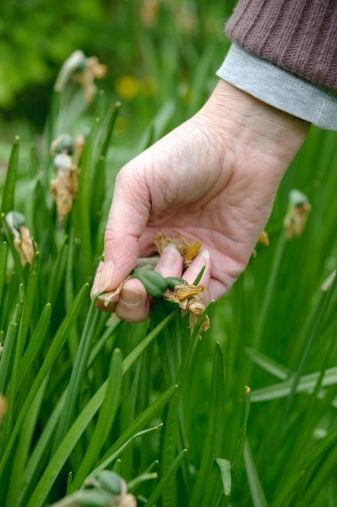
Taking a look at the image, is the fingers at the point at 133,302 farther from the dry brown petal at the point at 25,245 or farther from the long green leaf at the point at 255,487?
the long green leaf at the point at 255,487

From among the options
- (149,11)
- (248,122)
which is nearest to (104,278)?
(248,122)

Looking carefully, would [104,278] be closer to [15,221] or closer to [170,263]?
[170,263]

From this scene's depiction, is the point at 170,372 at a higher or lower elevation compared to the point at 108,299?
lower

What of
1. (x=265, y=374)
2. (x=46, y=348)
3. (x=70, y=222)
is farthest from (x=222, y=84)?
(x=265, y=374)

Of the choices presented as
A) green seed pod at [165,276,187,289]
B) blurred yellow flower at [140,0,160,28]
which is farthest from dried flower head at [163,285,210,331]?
blurred yellow flower at [140,0,160,28]

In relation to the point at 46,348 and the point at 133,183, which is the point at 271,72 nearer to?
the point at 133,183

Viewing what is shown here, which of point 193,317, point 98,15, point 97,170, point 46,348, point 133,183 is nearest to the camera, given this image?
point 193,317
